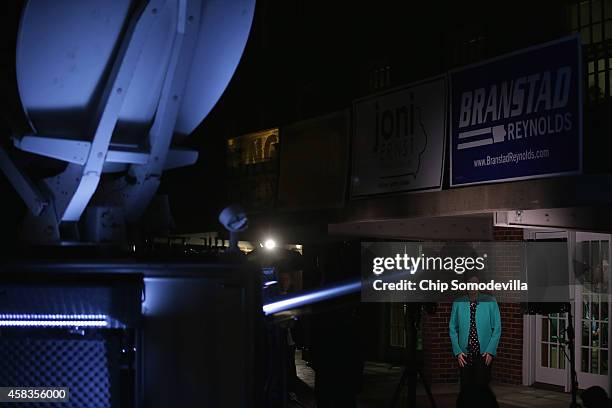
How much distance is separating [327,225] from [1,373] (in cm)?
1013

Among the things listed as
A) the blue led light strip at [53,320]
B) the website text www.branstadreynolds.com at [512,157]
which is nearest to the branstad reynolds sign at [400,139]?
the website text www.branstadreynolds.com at [512,157]

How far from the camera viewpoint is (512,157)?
10094 mm

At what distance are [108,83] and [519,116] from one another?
685 cm

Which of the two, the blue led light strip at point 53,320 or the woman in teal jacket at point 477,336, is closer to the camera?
the blue led light strip at point 53,320

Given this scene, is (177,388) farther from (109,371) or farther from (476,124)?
(476,124)

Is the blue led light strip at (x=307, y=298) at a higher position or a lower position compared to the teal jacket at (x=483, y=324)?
higher

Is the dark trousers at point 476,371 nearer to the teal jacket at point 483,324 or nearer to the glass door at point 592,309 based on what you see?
the teal jacket at point 483,324

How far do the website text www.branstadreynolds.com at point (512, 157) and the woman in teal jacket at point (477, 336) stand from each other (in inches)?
64.2

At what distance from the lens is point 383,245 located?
1468cm

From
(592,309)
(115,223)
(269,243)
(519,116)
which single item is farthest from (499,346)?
(115,223)

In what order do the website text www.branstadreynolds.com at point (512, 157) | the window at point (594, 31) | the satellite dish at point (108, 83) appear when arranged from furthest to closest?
1. the window at point (594, 31)
2. the website text www.branstadreynolds.com at point (512, 157)
3. the satellite dish at point (108, 83)

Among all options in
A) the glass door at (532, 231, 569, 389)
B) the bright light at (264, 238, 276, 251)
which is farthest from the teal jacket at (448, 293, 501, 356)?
the bright light at (264, 238, 276, 251)

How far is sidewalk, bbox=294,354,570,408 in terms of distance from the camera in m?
12.9

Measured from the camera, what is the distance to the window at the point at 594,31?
37.8 ft
